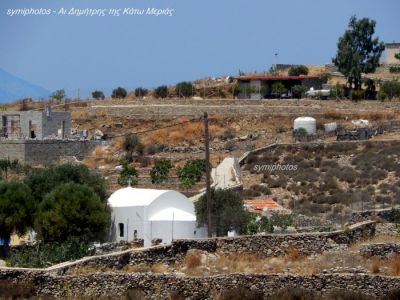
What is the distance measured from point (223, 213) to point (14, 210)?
22.8ft

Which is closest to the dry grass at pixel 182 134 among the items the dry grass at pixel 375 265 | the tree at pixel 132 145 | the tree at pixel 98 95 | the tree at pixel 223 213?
the tree at pixel 132 145

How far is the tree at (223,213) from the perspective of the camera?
34.8 meters

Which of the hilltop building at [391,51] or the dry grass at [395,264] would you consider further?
the hilltop building at [391,51]

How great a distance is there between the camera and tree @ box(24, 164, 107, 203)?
40.8 metres

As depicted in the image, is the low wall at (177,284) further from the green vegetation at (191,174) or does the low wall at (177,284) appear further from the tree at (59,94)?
the tree at (59,94)

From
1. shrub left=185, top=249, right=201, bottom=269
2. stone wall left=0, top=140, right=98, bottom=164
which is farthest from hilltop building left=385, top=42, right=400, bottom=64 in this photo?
shrub left=185, top=249, right=201, bottom=269

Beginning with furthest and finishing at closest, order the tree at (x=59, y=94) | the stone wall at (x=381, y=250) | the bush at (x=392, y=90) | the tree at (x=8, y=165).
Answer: the tree at (x=59, y=94) → the bush at (x=392, y=90) → the tree at (x=8, y=165) → the stone wall at (x=381, y=250)

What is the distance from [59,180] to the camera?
41.7 meters

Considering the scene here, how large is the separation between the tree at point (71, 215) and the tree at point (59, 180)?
2403 millimetres

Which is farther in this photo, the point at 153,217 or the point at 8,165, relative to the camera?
the point at 8,165

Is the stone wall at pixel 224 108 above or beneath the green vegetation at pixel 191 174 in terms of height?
above

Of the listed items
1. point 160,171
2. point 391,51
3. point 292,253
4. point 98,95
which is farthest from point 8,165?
point 391,51

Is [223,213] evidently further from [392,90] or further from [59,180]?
[392,90]

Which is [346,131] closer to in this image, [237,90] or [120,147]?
[120,147]
